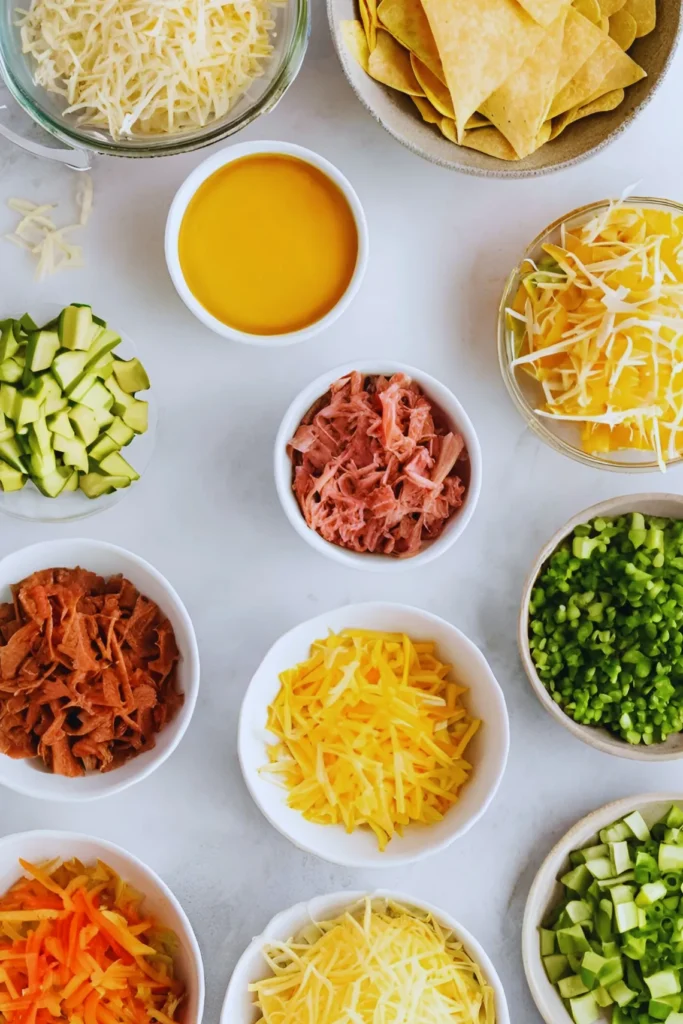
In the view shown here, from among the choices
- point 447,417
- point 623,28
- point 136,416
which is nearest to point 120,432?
point 136,416

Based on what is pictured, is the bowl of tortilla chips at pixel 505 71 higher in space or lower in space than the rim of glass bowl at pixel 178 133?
higher

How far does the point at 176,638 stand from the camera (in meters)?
2.16

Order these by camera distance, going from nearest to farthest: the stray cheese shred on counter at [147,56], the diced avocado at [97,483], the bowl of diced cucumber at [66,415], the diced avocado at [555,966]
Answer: the stray cheese shred on counter at [147,56] → the bowl of diced cucumber at [66,415] → the diced avocado at [97,483] → the diced avocado at [555,966]

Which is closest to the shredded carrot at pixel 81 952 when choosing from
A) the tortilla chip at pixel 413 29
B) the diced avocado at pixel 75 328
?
the diced avocado at pixel 75 328

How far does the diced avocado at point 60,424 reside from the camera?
2031mm

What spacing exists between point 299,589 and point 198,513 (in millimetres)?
297

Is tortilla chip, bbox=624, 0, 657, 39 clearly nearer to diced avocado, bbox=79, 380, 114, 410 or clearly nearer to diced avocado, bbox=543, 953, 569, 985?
diced avocado, bbox=79, 380, 114, 410

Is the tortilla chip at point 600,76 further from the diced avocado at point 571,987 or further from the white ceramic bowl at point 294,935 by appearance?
the diced avocado at point 571,987

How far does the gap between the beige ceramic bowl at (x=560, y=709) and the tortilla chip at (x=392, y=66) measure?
991mm

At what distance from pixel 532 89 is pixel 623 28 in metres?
0.27

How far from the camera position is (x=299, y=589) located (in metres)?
2.33

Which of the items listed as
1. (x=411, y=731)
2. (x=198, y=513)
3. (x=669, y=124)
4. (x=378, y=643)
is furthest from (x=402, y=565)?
(x=669, y=124)

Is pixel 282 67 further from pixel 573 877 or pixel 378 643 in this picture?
pixel 573 877

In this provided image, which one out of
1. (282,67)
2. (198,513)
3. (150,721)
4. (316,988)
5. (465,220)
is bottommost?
(316,988)
